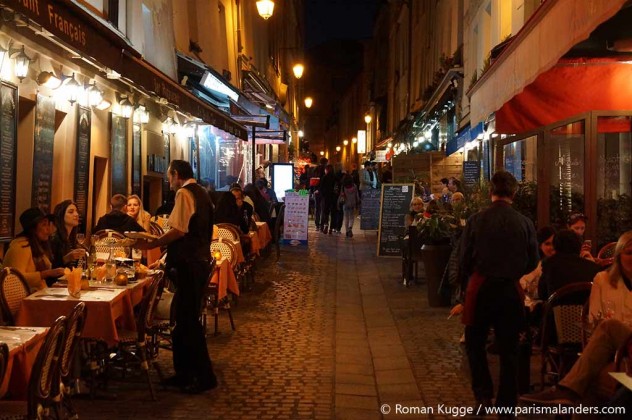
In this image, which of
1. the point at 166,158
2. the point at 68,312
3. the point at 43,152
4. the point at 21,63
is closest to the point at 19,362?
the point at 68,312

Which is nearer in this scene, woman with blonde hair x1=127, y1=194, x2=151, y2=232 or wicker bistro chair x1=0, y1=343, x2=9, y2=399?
wicker bistro chair x1=0, y1=343, x2=9, y2=399

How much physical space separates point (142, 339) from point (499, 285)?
2.89 m

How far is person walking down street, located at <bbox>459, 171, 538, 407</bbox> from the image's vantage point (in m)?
5.49

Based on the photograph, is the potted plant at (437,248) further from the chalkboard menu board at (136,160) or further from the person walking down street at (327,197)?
the person walking down street at (327,197)

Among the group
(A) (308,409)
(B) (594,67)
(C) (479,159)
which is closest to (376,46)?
(C) (479,159)

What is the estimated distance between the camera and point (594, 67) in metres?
8.77

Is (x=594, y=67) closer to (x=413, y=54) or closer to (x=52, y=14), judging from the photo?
(x=52, y=14)

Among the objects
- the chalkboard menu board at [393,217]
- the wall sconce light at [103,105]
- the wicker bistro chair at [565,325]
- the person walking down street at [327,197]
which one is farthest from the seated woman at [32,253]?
the person walking down street at [327,197]

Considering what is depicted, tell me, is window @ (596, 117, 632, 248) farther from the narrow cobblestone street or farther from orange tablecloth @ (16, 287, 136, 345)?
orange tablecloth @ (16, 287, 136, 345)

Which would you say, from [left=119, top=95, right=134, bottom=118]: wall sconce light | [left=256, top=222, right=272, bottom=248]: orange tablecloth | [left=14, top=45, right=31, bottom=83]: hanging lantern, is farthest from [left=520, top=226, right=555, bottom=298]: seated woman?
[left=119, top=95, right=134, bottom=118]: wall sconce light

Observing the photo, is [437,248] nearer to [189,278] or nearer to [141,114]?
[189,278]

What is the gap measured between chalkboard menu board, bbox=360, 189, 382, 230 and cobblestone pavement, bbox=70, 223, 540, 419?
6.90m

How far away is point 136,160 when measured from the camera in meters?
13.8

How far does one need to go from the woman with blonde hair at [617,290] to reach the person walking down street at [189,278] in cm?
318
